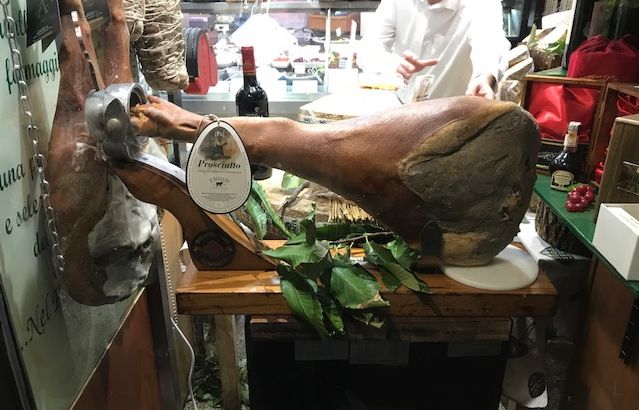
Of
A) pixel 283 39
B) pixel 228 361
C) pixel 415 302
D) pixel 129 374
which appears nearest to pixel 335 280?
pixel 415 302

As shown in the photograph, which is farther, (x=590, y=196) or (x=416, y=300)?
(x=590, y=196)

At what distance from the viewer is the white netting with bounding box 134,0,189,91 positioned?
0.96 m

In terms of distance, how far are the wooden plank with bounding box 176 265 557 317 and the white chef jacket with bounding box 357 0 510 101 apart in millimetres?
634

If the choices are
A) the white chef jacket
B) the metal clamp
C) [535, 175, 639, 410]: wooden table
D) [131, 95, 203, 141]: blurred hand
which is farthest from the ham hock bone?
the white chef jacket

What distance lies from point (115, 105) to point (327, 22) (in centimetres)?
125

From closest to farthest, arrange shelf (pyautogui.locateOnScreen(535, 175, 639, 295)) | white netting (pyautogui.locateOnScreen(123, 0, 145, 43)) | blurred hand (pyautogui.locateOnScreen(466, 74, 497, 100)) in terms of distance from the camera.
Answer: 1. shelf (pyautogui.locateOnScreen(535, 175, 639, 295))
2. white netting (pyautogui.locateOnScreen(123, 0, 145, 43))
3. blurred hand (pyautogui.locateOnScreen(466, 74, 497, 100))

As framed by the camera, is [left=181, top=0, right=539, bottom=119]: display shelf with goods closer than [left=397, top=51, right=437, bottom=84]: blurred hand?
No

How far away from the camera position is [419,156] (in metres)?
0.72

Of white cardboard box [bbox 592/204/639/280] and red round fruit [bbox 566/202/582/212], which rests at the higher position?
white cardboard box [bbox 592/204/639/280]

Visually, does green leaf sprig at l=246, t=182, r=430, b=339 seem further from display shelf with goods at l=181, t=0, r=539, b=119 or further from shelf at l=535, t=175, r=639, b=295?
display shelf with goods at l=181, t=0, r=539, b=119

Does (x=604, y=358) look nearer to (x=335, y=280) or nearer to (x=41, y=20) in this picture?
(x=335, y=280)

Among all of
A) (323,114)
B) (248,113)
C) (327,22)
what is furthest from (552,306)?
(327,22)

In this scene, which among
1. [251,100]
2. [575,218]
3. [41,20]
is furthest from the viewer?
[251,100]

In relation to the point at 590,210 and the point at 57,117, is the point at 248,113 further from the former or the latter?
the point at 590,210
